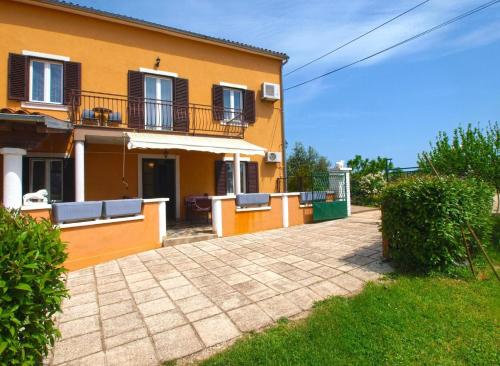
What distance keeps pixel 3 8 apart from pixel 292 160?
85.5ft

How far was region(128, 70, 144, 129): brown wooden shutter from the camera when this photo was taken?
43.2 ft

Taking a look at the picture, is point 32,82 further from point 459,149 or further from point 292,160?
point 292,160

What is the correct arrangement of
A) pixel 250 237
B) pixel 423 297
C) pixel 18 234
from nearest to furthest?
1. pixel 18 234
2. pixel 423 297
3. pixel 250 237

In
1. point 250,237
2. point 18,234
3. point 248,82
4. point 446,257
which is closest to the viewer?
point 18,234

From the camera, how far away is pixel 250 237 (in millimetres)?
10992

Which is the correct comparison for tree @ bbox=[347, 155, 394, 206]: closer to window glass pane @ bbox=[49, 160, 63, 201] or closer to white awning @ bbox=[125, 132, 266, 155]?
→ white awning @ bbox=[125, 132, 266, 155]

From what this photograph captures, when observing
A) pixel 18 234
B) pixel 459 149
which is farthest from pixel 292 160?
pixel 18 234

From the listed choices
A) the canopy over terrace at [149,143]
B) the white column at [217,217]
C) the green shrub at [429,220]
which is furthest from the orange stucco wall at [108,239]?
the green shrub at [429,220]

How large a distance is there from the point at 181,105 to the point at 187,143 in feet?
10.9

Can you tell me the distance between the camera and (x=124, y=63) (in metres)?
13.5

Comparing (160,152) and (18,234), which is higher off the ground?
(160,152)

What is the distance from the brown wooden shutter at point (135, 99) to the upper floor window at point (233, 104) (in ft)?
14.4

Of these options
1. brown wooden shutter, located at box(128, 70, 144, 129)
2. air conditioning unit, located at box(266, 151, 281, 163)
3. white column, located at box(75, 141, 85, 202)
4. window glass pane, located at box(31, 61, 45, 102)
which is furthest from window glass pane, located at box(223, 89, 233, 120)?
window glass pane, located at box(31, 61, 45, 102)

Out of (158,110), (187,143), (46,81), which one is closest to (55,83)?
(46,81)
